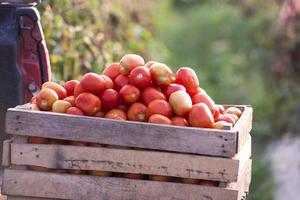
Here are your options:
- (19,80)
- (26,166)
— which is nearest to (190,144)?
(26,166)

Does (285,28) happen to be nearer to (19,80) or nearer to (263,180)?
(263,180)

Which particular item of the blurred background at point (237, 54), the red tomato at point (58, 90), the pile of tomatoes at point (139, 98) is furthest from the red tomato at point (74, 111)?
the blurred background at point (237, 54)

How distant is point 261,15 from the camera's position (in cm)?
985

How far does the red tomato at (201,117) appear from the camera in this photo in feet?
10.6

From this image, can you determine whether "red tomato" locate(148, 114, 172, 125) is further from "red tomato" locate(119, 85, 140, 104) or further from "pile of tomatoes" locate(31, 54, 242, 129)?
"red tomato" locate(119, 85, 140, 104)

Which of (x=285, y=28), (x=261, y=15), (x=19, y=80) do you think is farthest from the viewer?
(x=261, y=15)

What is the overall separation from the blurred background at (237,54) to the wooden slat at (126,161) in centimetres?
198

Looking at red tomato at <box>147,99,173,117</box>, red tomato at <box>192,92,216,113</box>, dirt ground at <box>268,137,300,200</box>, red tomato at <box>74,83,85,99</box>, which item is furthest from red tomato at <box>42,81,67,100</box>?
dirt ground at <box>268,137,300,200</box>

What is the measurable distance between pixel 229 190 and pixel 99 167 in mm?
501

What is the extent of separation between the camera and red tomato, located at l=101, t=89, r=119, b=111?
3340mm

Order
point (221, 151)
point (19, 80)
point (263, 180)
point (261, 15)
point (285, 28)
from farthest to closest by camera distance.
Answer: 1. point (261, 15)
2. point (285, 28)
3. point (263, 180)
4. point (19, 80)
5. point (221, 151)

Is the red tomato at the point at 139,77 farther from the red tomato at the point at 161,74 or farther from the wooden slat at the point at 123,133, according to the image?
the wooden slat at the point at 123,133

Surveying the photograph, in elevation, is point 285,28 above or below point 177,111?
above

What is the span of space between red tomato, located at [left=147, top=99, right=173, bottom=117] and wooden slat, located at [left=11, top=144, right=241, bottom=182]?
0.17 m
